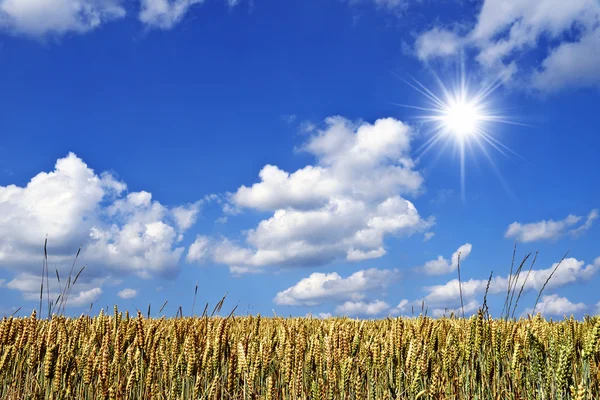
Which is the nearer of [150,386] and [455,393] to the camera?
[150,386]

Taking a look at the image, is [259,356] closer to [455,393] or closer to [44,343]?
[455,393]

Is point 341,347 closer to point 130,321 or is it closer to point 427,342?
point 427,342

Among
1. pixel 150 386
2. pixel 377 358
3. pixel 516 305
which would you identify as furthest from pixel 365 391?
pixel 150 386

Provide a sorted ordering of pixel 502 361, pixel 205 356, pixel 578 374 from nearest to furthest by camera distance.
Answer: pixel 205 356 → pixel 502 361 → pixel 578 374

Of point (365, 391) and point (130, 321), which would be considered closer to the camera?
point (365, 391)

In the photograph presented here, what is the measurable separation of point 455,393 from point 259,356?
146 centimetres

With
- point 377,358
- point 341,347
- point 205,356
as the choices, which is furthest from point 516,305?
point 205,356

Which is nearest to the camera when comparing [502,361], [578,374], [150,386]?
[150,386]

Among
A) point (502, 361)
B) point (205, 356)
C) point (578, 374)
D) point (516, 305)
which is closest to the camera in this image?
point (205, 356)

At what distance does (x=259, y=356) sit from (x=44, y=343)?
80.8 inches

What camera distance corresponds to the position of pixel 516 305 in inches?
158

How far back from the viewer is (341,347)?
3.81 metres

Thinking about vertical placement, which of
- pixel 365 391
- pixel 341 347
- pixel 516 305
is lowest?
pixel 365 391

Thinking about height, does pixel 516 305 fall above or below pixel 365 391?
above
